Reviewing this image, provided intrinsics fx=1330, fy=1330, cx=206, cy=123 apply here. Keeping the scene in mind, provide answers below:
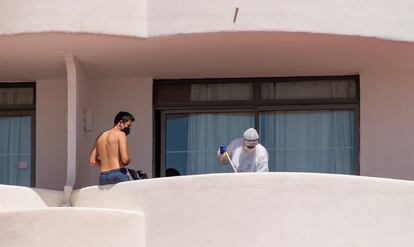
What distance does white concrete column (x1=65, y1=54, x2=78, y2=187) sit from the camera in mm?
17094

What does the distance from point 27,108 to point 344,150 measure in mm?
4480

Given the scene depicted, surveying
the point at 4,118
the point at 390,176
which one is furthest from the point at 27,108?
the point at 390,176

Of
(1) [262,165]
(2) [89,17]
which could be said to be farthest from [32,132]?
(1) [262,165]

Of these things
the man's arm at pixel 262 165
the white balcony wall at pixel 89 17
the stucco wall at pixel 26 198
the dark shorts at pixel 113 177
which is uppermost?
the white balcony wall at pixel 89 17

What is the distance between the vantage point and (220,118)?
18.4 meters

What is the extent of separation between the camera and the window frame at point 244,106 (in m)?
18.3

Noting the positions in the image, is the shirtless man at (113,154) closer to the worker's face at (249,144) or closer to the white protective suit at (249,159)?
the white protective suit at (249,159)

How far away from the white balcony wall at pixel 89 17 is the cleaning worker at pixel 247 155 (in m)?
1.81

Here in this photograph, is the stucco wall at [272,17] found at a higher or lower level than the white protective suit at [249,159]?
higher

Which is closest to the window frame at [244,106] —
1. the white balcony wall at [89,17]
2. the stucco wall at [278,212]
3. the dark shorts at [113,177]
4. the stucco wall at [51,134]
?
the stucco wall at [51,134]

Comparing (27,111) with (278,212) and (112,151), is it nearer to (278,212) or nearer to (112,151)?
(112,151)

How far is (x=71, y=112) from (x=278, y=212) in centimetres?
364

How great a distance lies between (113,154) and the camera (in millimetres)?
16250

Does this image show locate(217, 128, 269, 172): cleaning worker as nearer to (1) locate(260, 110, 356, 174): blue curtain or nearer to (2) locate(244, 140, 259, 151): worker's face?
(2) locate(244, 140, 259, 151): worker's face
